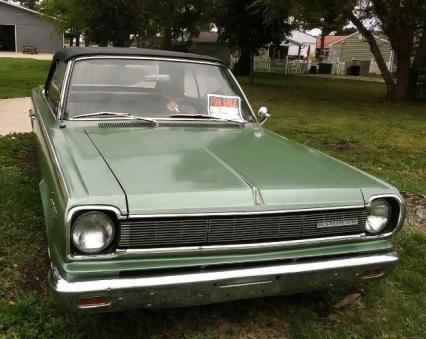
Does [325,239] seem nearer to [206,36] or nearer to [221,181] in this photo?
[221,181]

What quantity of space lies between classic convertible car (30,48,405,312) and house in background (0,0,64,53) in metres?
41.6

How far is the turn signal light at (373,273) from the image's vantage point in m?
2.91

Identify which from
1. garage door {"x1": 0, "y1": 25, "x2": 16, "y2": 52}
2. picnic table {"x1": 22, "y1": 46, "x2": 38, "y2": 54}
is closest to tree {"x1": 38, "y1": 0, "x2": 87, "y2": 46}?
picnic table {"x1": 22, "y1": 46, "x2": 38, "y2": 54}

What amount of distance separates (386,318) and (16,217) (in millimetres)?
2966

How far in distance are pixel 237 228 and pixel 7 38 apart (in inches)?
1767

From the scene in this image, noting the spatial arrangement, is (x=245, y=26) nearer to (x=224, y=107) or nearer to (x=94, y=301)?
(x=224, y=107)

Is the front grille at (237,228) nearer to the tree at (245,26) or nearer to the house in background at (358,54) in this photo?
the tree at (245,26)

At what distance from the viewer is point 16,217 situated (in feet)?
13.8

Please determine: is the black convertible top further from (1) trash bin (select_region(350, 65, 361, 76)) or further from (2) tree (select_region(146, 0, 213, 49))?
(1) trash bin (select_region(350, 65, 361, 76))

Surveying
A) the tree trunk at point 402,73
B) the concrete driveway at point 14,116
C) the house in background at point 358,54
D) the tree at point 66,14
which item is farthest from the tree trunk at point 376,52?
the house in background at point 358,54

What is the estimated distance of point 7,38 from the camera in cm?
4238

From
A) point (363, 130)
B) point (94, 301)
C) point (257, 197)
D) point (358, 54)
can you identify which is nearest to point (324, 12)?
point (363, 130)

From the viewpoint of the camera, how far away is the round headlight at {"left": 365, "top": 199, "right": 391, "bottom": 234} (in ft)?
9.52

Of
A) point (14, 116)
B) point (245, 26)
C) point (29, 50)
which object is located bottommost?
point (14, 116)
